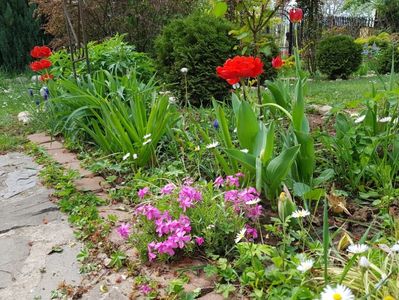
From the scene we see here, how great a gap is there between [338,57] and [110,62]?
196 inches

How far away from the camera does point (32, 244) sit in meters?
1.68

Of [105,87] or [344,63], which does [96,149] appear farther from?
[344,63]

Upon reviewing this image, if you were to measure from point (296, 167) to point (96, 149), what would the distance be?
1.60 meters

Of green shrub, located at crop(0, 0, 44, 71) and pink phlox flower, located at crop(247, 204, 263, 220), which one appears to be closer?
pink phlox flower, located at crop(247, 204, 263, 220)

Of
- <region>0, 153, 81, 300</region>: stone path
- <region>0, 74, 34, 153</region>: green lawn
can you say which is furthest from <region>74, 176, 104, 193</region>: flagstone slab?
<region>0, 74, 34, 153</region>: green lawn

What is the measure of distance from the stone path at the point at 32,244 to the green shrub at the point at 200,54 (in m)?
2.06

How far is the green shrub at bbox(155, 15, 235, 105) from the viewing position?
4047mm

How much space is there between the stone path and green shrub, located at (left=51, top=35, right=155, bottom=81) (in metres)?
1.81

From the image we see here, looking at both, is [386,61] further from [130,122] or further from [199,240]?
[199,240]

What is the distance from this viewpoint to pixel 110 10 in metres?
7.15

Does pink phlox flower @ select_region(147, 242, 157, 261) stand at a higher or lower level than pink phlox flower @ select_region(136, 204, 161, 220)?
lower

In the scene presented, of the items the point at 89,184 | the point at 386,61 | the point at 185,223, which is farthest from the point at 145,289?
the point at 386,61

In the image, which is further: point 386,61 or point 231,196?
→ point 386,61

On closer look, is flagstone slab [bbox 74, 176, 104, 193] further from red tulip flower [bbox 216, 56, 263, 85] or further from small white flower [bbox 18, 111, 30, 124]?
small white flower [bbox 18, 111, 30, 124]
